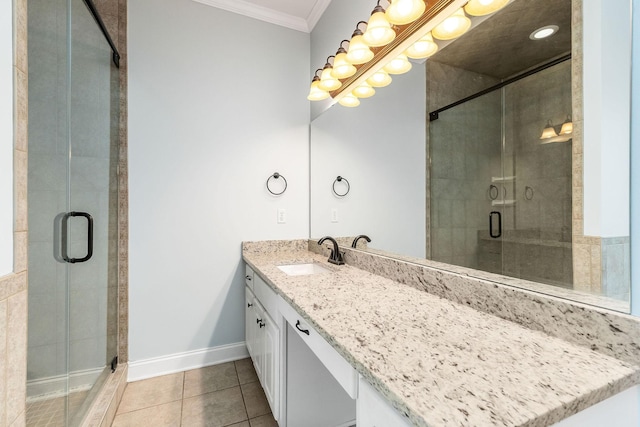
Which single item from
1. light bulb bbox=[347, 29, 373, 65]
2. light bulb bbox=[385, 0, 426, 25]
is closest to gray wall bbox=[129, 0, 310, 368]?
light bulb bbox=[347, 29, 373, 65]

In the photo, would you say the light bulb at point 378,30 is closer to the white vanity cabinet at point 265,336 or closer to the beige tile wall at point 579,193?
the beige tile wall at point 579,193

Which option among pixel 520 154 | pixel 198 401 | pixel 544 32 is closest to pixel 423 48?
pixel 544 32

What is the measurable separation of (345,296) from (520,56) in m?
1.08

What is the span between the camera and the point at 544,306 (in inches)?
31.9

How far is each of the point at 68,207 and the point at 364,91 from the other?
1740 millimetres

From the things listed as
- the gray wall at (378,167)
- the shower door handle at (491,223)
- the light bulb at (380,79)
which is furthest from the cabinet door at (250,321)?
the light bulb at (380,79)

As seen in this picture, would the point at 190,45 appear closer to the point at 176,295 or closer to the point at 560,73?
the point at 176,295

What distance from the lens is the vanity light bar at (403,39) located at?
1.19 meters

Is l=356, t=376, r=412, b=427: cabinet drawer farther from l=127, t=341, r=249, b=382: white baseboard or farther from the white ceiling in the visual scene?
the white ceiling

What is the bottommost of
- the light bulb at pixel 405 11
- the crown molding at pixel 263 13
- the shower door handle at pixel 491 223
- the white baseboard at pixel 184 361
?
the white baseboard at pixel 184 361

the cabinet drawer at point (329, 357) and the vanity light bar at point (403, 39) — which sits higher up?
the vanity light bar at point (403, 39)

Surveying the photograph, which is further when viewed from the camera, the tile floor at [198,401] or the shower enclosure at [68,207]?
the tile floor at [198,401]

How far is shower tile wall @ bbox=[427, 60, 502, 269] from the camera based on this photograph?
1.09m

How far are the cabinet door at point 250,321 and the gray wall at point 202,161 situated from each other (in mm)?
95
